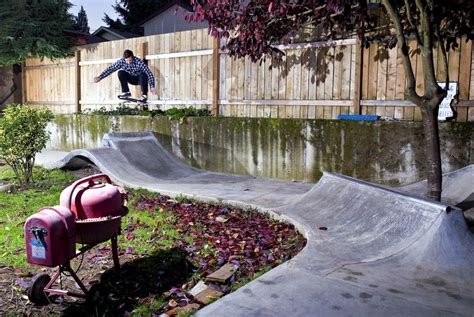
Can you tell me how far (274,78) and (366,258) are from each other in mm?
5718

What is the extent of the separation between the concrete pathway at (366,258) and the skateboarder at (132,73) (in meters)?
5.67

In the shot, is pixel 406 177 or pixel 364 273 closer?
pixel 364 273

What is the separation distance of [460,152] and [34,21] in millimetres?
14400

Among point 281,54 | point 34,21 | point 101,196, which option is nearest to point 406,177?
point 281,54

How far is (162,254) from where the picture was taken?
4.29 m

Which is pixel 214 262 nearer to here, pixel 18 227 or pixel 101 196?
pixel 101 196

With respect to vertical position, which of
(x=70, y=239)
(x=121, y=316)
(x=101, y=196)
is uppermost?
(x=101, y=196)

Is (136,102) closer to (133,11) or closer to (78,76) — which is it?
(78,76)

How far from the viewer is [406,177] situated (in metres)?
6.96

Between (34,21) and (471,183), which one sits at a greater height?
(34,21)

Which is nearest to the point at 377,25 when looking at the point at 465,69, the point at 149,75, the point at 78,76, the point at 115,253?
the point at 465,69

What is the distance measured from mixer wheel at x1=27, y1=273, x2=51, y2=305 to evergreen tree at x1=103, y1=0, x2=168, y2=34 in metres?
31.7

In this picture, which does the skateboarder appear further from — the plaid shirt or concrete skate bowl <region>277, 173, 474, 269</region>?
concrete skate bowl <region>277, 173, 474, 269</region>

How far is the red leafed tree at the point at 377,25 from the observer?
189 inches
